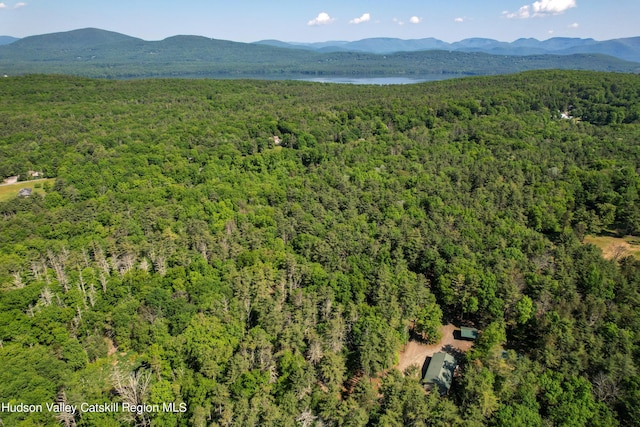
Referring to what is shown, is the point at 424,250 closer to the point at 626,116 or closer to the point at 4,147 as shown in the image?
the point at 4,147

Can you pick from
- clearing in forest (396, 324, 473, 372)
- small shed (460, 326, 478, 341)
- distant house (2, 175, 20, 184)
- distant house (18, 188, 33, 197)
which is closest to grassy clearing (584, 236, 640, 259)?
small shed (460, 326, 478, 341)

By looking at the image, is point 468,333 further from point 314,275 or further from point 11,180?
point 11,180

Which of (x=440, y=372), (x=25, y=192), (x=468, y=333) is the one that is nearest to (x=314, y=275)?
(x=440, y=372)

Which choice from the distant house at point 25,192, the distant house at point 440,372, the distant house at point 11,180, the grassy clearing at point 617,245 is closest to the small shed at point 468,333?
the distant house at point 440,372

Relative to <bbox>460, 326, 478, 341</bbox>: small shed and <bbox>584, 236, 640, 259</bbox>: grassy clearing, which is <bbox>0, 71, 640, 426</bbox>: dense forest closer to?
<bbox>460, 326, 478, 341</bbox>: small shed

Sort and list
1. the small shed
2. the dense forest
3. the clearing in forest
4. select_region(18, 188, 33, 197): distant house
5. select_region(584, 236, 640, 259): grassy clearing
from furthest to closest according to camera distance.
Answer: select_region(18, 188, 33, 197): distant house
select_region(584, 236, 640, 259): grassy clearing
the small shed
the clearing in forest
the dense forest

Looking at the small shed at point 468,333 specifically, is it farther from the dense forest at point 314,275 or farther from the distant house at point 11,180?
the distant house at point 11,180
